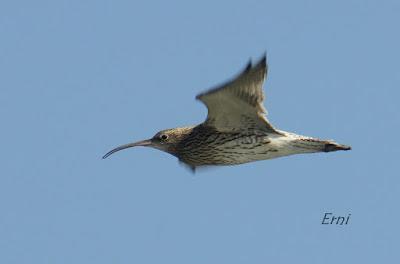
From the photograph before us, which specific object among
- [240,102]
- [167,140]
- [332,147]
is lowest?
[332,147]

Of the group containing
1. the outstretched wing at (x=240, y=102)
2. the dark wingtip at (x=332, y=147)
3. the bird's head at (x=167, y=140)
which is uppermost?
the outstretched wing at (x=240, y=102)

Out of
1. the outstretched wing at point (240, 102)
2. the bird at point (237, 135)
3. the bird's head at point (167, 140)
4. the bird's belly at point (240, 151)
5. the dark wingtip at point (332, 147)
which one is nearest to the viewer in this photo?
the outstretched wing at point (240, 102)

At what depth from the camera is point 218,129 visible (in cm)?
1413

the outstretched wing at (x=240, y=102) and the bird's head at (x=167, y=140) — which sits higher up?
the outstretched wing at (x=240, y=102)

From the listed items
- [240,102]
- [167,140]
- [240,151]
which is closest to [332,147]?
[240,151]

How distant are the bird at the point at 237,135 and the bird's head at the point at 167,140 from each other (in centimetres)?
2

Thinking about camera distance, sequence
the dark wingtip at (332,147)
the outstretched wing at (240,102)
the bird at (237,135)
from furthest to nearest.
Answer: the dark wingtip at (332,147)
the bird at (237,135)
the outstretched wing at (240,102)

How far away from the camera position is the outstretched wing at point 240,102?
41.3 feet

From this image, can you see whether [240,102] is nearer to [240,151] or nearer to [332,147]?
[240,151]

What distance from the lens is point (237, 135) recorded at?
553 inches

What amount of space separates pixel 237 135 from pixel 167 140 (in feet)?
5.54

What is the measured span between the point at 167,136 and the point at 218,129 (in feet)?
4.67

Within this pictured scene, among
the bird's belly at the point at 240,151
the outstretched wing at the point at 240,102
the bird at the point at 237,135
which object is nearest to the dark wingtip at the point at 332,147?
the bird at the point at 237,135

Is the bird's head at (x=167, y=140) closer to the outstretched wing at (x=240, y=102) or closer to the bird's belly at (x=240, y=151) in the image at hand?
the bird's belly at (x=240, y=151)
